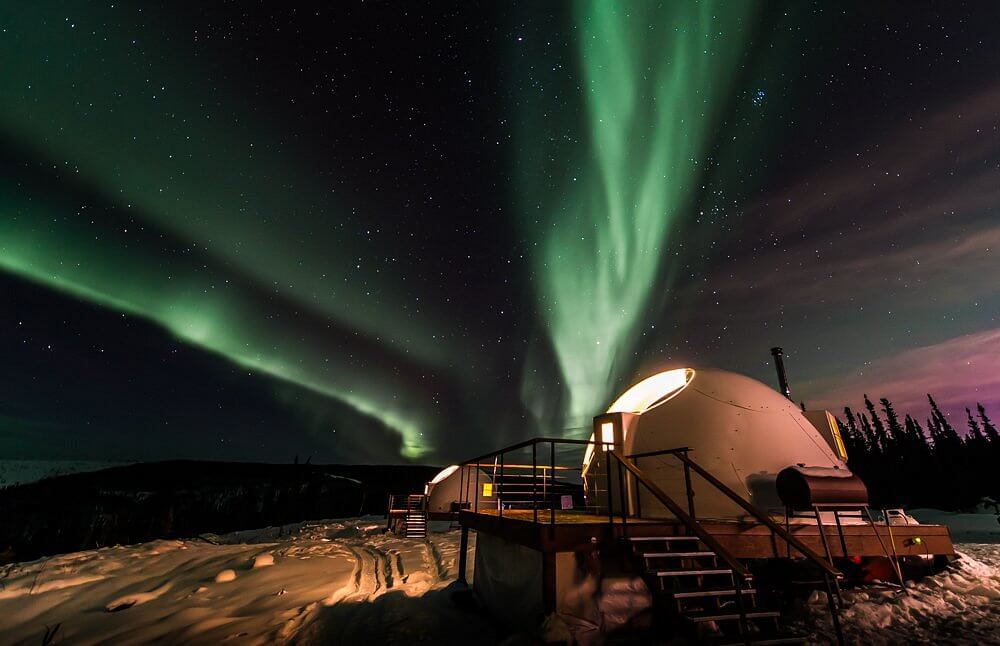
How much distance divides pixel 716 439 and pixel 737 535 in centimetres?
373

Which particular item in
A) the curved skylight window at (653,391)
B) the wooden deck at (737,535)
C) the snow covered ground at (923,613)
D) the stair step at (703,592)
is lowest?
the snow covered ground at (923,613)

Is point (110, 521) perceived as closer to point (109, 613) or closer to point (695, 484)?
point (109, 613)

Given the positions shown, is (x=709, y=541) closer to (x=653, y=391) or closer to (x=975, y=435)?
(x=653, y=391)

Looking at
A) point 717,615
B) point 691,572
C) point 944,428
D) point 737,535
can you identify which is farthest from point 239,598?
point 944,428

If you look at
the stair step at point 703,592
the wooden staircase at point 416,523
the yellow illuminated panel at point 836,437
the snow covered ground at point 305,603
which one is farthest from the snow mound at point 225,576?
the yellow illuminated panel at point 836,437

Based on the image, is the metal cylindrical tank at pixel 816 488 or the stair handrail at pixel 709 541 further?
the metal cylindrical tank at pixel 816 488

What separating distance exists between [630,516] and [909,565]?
21.0ft

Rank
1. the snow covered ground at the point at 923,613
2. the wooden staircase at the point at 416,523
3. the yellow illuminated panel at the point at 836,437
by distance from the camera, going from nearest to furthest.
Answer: the snow covered ground at the point at 923,613
the yellow illuminated panel at the point at 836,437
the wooden staircase at the point at 416,523

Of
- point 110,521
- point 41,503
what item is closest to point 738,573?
point 110,521

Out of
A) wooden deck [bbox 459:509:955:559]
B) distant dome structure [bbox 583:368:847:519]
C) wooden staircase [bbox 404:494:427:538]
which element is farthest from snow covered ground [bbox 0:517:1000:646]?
wooden staircase [bbox 404:494:427:538]

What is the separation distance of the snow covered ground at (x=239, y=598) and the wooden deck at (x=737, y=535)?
7.42 ft

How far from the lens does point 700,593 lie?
225 inches

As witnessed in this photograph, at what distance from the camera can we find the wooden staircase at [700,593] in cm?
554

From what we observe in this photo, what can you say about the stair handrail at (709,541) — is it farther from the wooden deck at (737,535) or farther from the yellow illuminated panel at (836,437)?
the yellow illuminated panel at (836,437)
